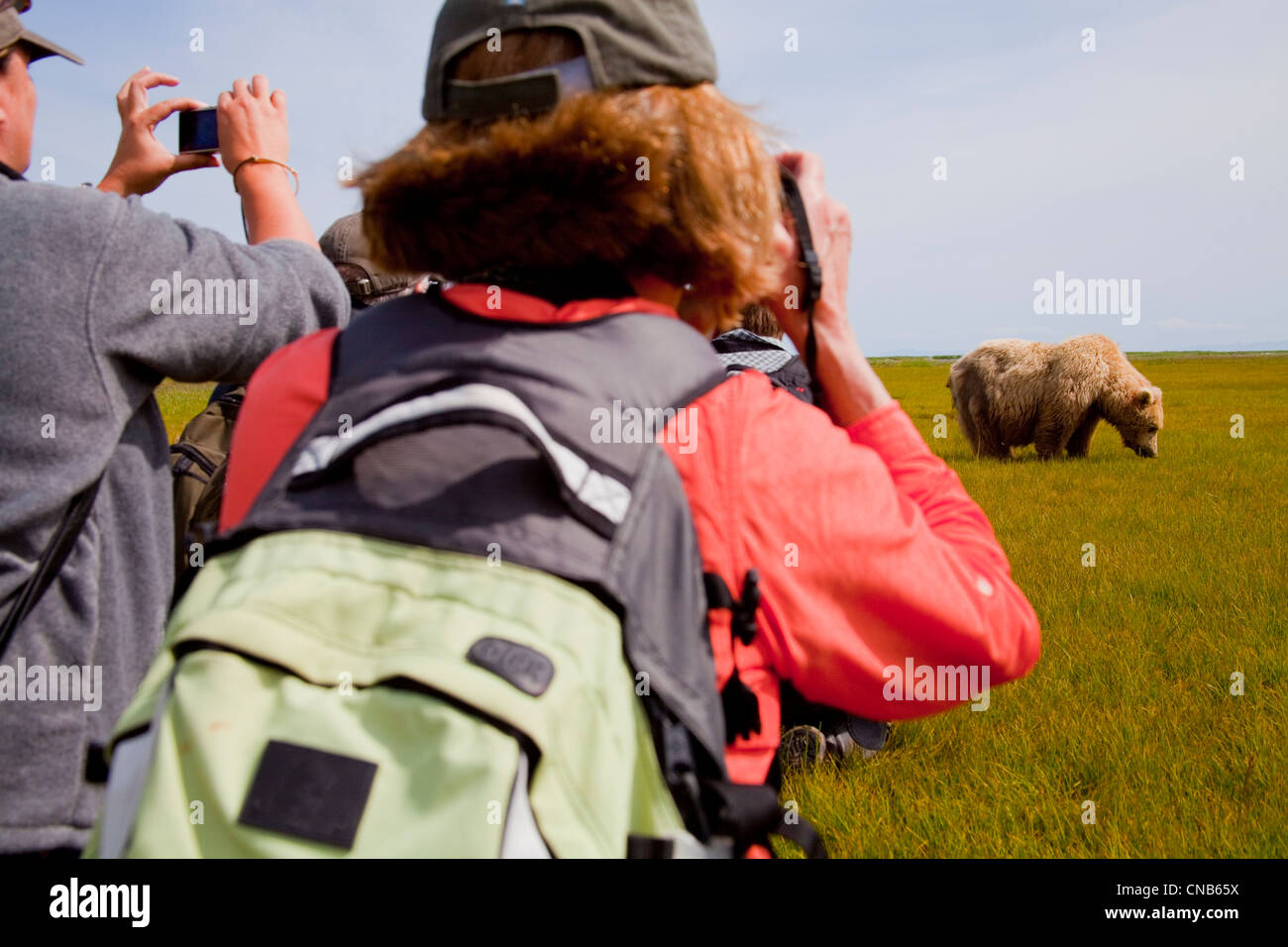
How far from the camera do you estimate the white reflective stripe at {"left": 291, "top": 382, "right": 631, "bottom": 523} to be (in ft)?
3.59

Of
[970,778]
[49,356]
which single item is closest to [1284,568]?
[970,778]

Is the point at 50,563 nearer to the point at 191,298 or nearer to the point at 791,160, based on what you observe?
the point at 191,298

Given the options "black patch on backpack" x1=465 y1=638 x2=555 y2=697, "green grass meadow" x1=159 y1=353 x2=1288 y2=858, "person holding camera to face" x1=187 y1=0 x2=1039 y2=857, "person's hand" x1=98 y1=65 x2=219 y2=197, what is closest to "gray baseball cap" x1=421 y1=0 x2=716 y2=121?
"person holding camera to face" x1=187 y1=0 x2=1039 y2=857

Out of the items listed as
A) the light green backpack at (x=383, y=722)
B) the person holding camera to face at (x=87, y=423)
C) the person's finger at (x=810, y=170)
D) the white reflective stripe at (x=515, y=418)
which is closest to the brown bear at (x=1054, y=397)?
the person's finger at (x=810, y=170)

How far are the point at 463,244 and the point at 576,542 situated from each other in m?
0.53

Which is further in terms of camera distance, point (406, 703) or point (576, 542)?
point (576, 542)

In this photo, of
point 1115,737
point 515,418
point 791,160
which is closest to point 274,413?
point 515,418

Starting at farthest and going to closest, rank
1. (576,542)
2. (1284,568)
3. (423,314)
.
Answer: (1284,568), (423,314), (576,542)

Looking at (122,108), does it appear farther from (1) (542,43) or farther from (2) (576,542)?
(2) (576,542)

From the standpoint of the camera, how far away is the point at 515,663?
3.25 feet

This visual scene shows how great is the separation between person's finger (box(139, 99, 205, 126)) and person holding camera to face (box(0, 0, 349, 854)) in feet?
1.35

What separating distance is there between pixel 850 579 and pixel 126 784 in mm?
910

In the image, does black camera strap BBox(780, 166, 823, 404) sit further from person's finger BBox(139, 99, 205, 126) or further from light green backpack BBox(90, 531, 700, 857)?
person's finger BBox(139, 99, 205, 126)

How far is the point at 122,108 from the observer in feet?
7.97
